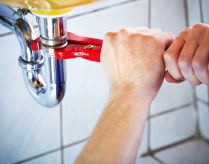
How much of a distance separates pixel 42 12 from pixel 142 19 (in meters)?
0.45

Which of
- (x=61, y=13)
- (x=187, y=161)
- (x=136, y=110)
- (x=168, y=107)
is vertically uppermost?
(x=61, y=13)

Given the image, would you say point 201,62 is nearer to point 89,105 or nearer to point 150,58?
point 150,58

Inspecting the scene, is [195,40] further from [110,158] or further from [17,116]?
[17,116]

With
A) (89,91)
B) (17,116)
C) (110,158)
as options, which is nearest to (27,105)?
(17,116)

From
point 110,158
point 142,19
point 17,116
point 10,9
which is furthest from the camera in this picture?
point 142,19

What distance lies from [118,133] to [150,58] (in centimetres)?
11

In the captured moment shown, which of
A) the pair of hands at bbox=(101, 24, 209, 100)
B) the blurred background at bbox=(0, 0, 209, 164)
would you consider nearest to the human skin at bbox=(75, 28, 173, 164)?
the pair of hands at bbox=(101, 24, 209, 100)

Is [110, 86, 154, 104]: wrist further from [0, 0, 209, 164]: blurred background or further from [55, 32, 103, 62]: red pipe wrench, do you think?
[0, 0, 209, 164]: blurred background

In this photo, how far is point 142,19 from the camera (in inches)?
43.4

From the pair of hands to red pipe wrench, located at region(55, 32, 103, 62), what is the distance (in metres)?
0.02

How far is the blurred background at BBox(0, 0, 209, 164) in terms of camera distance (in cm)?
99

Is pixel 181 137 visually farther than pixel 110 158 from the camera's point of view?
Yes

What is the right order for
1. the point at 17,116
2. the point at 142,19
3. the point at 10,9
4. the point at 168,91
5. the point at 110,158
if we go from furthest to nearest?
the point at 168,91 < the point at 142,19 < the point at 17,116 < the point at 10,9 < the point at 110,158

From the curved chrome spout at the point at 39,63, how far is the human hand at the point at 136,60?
0.26ft
